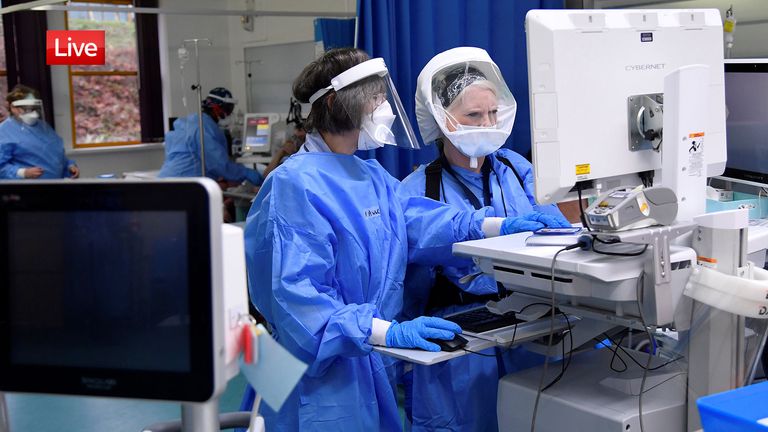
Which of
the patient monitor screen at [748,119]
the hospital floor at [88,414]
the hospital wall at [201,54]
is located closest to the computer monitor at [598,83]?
the patient monitor screen at [748,119]

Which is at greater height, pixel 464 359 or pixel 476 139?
pixel 476 139

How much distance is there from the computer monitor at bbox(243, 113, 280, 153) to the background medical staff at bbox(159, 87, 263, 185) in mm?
293

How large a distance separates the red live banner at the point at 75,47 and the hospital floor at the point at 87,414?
6.08 ft

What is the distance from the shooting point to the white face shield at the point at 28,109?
18.4 ft

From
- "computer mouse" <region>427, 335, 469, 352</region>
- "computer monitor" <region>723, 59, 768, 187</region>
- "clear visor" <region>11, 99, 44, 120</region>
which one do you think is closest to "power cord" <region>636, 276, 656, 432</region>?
"computer mouse" <region>427, 335, 469, 352</region>

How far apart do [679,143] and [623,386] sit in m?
0.54

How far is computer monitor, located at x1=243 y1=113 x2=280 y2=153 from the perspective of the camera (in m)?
6.11

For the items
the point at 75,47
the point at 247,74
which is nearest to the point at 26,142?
the point at 75,47

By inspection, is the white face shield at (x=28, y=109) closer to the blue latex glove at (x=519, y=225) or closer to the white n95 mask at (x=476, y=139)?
the white n95 mask at (x=476, y=139)

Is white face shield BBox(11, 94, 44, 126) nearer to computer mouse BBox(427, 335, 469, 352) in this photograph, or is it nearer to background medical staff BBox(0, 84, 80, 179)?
background medical staff BBox(0, 84, 80, 179)

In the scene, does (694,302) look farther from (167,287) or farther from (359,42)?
(359,42)

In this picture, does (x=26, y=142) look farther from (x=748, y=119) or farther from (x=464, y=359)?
(x=748, y=119)

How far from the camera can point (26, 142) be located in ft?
18.6

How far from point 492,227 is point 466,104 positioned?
0.36 m
